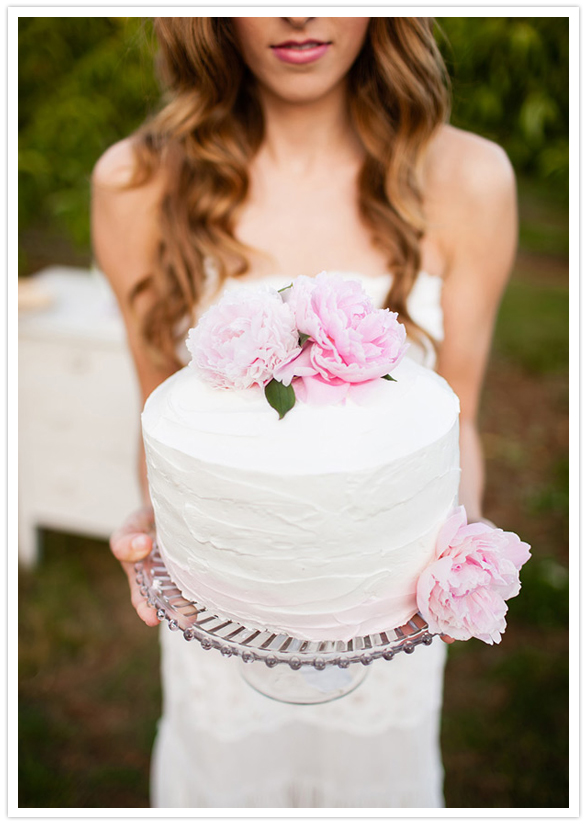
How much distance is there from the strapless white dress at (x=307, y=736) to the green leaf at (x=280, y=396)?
2.69ft

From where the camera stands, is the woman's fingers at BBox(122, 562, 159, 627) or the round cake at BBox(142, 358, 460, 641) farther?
the woman's fingers at BBox(122, 562, 159, 627)

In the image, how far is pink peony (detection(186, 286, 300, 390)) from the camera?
1.05 m

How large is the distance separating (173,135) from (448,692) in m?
2.55

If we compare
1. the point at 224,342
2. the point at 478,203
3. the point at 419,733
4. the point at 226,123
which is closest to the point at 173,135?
the point at 226,123

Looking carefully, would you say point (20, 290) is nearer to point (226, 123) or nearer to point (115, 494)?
point (115, 494)

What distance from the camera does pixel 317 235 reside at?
1838 mm

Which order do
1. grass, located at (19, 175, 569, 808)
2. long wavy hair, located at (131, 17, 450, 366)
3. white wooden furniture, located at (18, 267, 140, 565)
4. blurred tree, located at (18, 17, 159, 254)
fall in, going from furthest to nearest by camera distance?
white wooden furniture, located at (18, 267, 140, 565) → blurred tree, located at (18, 17, 159, 254) → grass, located at (19, 175, 569, 808) → long wavy hair, located at (131, 17, 450, 366)

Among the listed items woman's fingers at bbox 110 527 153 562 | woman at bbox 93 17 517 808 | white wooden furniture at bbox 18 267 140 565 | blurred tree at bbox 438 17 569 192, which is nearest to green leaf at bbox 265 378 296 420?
woman's fingers at bbox 110 527 153 562

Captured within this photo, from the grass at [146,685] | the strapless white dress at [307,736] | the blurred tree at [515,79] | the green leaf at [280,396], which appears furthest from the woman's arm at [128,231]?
the grass at [146,685]

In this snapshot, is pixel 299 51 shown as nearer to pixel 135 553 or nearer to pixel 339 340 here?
pixel 339 340

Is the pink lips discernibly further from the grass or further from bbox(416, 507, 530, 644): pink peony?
the grass

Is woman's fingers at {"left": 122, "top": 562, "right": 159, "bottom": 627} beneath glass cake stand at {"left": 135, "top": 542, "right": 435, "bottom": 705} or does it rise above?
beneath

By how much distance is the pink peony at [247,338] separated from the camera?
41.2 inches

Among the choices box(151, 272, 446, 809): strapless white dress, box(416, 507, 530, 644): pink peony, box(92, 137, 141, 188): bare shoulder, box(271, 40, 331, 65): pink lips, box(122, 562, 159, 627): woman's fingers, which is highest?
box(271, 40, 331, 65): pink lips
